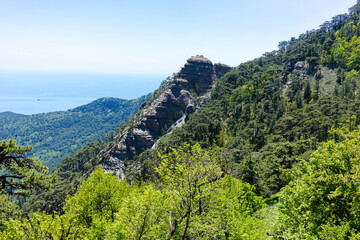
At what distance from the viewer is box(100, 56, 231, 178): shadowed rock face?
118 meters

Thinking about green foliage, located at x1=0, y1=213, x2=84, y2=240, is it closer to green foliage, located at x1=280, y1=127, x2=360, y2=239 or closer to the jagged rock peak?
green foliage, located at x1=280, y1=127, x2=360, y2=239

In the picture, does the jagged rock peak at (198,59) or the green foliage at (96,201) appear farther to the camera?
the jagged rock peak at (198,59)

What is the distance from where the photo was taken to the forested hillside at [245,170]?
13969mm

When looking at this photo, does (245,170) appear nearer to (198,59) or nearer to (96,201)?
(96,201)

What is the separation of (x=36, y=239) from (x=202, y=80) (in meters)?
146

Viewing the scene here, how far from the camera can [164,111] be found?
131500mm

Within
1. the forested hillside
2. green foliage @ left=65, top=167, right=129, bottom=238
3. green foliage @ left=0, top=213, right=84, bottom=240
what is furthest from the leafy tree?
green foliage @ left=65, top=167, right=129, bottom=238

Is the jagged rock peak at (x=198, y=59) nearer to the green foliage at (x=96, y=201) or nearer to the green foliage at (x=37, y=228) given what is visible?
the green foliage at (x=96, y=201)

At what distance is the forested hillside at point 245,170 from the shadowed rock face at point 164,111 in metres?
1.66

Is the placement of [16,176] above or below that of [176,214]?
above

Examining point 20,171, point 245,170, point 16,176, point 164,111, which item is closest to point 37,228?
point 16,176

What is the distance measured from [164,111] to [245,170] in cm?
9595

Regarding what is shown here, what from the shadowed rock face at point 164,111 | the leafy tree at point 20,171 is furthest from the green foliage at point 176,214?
the shadowed rock face at point 164,111

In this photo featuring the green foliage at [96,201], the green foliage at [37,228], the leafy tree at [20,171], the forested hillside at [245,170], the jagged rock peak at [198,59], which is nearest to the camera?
the green foliage at [37,228]
